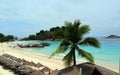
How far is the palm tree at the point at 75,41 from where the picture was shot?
12.8 meters

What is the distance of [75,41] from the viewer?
12.8 meters

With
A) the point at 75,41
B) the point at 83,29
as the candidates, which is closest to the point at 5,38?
the point at 83,29

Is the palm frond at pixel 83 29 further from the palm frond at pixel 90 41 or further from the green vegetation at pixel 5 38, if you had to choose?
the green vegetation at pixel 5 38

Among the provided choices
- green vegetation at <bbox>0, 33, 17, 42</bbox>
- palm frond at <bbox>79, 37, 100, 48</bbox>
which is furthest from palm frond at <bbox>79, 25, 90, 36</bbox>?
green vegetation at <bbox>0, 33, 17, 42</bbox>

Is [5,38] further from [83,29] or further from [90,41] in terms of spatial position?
[90,41]

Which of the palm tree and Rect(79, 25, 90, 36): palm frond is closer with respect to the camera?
the palm tree

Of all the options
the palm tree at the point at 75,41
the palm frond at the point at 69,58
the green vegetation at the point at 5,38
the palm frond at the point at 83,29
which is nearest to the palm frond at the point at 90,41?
the palm tree at the point at 75,41

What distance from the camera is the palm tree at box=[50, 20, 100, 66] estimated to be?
→ 12.8m

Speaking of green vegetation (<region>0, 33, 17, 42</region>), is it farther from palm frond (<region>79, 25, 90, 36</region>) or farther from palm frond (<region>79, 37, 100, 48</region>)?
palm frond (<region>79, 37, 100, 48</region>)

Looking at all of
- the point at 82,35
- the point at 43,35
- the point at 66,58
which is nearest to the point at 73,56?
A: the point at 66,58

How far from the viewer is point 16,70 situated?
2111 cm

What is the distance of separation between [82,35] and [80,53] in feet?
3.04

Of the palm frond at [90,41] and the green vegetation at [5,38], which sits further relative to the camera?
the green vegetation at [5,38]

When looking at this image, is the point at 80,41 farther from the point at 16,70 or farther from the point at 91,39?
the point at 16,70
